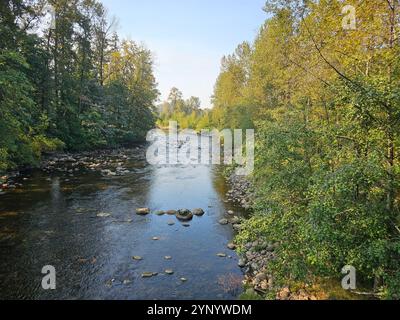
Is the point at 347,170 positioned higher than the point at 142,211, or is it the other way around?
the point at 347,170

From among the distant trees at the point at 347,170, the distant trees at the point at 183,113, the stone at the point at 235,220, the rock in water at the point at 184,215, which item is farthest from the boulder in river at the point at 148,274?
the distant trees at the point at 183,113

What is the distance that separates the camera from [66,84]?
94.1 feet

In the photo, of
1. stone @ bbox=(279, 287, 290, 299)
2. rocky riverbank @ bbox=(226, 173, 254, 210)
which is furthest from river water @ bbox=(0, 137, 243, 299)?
stone @ bbox=(279, 287, 290, 299)

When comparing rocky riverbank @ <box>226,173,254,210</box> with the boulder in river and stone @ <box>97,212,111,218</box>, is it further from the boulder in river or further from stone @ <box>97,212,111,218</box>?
the boulder in river

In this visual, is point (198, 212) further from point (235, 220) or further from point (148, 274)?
point (148, 274)

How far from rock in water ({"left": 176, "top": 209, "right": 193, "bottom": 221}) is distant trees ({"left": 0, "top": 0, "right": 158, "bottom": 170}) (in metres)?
10.4

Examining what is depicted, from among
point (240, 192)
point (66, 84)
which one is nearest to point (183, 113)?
point (66, 84)

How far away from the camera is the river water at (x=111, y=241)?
26.3 feet

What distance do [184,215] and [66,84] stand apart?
21.9 metres

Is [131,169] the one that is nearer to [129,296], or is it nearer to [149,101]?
[129,296]

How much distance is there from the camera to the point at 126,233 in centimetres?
1161

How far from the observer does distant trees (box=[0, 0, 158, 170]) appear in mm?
17297

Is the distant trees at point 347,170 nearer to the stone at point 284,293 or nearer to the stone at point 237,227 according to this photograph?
the stone at point 284,293

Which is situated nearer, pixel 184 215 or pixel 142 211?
pixel 184 215
